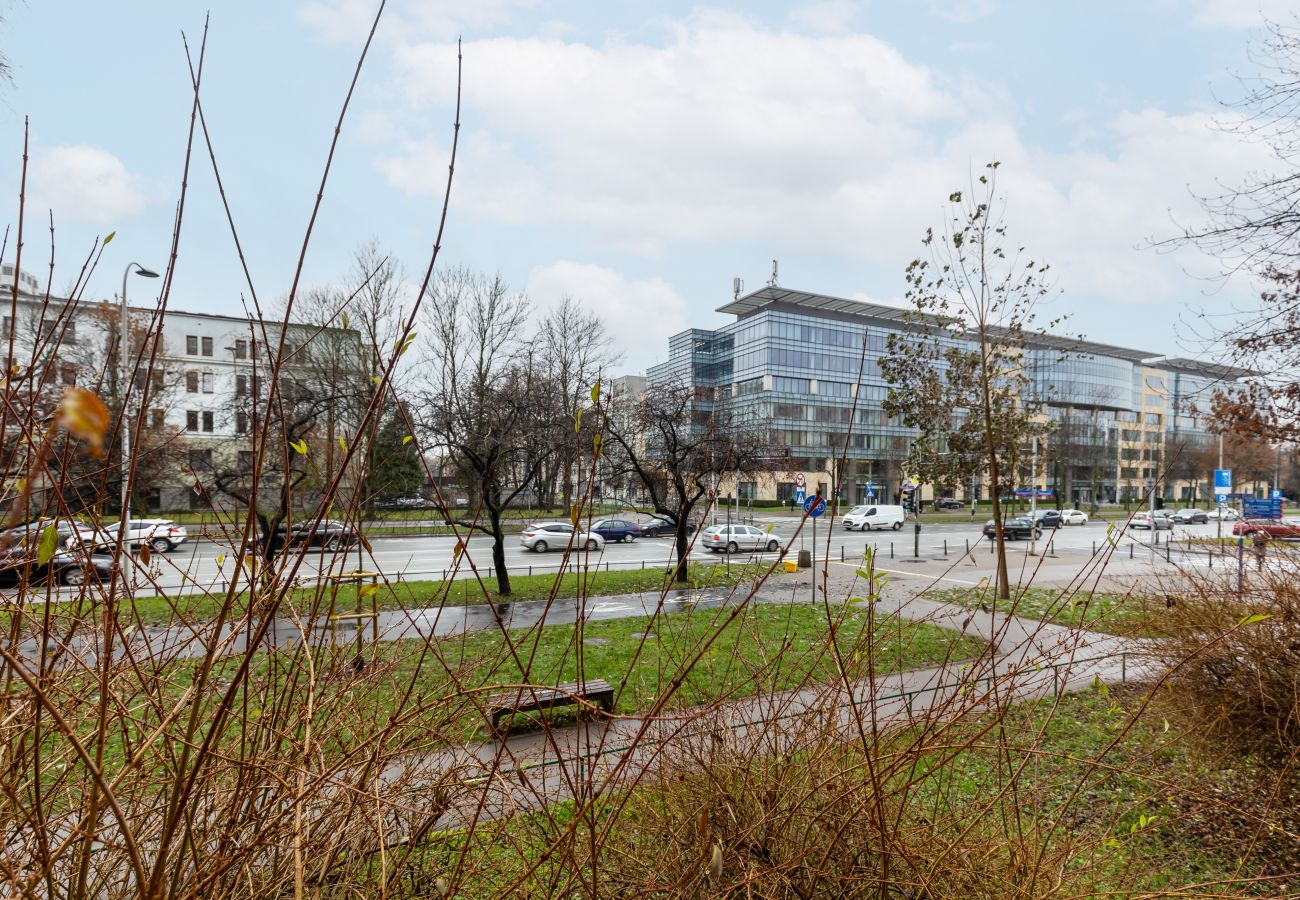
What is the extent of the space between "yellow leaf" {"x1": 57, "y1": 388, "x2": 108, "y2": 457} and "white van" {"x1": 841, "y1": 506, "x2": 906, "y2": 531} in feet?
145

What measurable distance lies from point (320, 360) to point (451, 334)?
26.4ft

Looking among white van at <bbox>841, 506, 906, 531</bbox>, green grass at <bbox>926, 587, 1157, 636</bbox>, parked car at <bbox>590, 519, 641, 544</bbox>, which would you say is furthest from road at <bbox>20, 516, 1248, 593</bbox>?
green grass at <bbox>926, 587, 1157, 636</bbox>

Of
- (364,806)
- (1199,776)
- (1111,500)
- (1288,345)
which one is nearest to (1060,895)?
(364,806)

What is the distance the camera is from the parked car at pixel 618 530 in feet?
105

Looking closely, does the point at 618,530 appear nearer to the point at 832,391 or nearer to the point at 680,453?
the point at 680,453

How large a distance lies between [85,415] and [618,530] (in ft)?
109

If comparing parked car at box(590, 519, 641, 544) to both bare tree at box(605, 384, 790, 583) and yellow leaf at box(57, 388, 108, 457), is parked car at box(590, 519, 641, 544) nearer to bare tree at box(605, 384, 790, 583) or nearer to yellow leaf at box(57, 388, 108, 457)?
bare tree at box(605, 384, 790, 583)

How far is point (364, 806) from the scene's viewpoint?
190 cm

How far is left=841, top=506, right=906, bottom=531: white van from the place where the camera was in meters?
42.8

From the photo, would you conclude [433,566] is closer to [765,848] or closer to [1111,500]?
[765,848]

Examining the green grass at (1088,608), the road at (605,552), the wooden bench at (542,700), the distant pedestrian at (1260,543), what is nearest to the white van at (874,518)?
the road at (605,552)

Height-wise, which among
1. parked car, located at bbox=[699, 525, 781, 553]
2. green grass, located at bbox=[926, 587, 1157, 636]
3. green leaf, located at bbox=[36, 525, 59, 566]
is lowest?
parked car, located at bbox=[699, 525, 781, 553]

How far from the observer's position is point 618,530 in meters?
33.4

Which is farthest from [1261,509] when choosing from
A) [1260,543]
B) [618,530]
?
[618,530]
